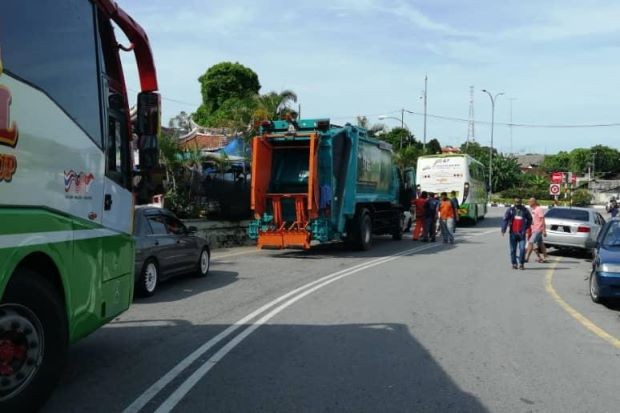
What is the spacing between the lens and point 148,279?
397 inches

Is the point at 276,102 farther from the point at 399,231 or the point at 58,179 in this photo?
the point at 58,179

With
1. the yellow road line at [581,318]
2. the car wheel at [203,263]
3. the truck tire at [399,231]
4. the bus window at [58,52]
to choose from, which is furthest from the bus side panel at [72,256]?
the truck tire at [399,231]

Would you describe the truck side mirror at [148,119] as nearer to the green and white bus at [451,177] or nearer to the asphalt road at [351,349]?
the asphalt road at [351,349]

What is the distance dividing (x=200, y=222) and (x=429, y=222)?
26.7 ft

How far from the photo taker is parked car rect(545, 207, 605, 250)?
1706 cm

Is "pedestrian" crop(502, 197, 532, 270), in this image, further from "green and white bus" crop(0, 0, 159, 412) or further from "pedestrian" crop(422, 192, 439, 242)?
"green and white bus" crop(0, 0, 159, 412)

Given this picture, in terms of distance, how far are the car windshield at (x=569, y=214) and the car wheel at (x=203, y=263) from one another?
10582 mm

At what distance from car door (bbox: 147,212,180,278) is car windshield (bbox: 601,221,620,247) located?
7.43 m

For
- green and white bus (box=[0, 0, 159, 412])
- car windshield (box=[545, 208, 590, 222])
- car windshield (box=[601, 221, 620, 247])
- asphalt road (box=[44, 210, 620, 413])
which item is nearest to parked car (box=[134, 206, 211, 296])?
→ asphalt road (box=[44, 210, 620, 413])

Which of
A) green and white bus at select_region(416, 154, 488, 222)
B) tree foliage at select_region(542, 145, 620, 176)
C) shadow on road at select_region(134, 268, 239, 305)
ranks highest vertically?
tree foliage at select_region(542, 145, 620, 176)

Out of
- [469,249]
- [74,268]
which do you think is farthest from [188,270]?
[469,249]

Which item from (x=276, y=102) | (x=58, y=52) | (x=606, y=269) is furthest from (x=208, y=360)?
(x=276, y=102)

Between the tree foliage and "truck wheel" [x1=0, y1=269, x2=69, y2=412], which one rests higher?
the tree foliage

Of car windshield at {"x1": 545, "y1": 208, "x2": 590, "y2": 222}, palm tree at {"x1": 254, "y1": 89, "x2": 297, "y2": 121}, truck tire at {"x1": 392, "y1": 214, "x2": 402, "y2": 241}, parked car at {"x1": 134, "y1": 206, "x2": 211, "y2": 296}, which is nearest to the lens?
parked car at {"x1": 134, "y1": 206, "x2": 211, "y2": 296}
